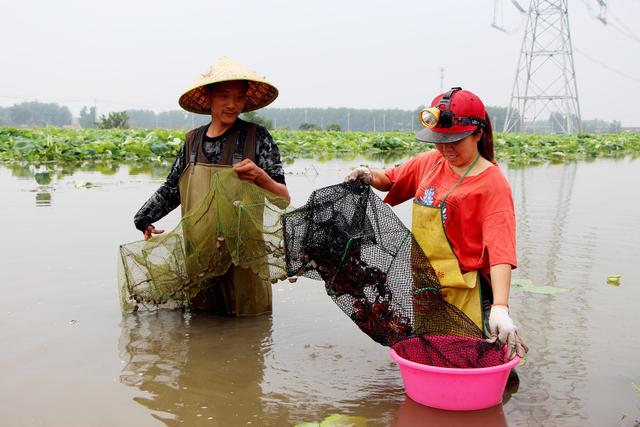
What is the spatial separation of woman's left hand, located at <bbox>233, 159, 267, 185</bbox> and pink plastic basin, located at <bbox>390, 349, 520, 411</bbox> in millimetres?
1280

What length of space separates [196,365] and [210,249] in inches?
27.3

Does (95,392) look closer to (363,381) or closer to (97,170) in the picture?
(363,381)

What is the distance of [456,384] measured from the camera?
279 cm

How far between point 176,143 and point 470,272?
13475mm

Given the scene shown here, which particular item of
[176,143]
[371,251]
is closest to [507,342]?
[371,251]

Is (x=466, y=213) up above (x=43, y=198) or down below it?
above

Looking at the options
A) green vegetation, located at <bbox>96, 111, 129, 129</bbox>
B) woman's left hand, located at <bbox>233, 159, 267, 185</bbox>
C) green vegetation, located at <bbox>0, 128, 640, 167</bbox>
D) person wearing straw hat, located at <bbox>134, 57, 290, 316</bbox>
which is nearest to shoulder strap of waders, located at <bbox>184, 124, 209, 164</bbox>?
person wearing straw hat, located at <bbox>134, 57, 290, 316</bbox>

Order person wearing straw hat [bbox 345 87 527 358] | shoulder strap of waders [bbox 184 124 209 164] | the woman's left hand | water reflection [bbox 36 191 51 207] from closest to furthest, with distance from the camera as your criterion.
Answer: person wearing straw hat [bbox 345 87 527 358], the woman's left hand, shoulder strap of waders [bbox 184 124 209 164], water reflection [bbox 36 191 51 207]

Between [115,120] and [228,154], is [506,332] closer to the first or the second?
[228,154]

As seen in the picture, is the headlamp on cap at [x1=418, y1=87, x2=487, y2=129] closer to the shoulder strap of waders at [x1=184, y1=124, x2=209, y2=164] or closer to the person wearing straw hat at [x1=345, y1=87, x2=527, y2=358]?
the person wearing straw hat at [x1=345, y1=87, x2=527, y2=358]

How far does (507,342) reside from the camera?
2.59 m

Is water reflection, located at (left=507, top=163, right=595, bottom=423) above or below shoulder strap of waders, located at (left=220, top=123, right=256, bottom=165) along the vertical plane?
below

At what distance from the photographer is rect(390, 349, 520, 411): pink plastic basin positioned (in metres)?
2.73

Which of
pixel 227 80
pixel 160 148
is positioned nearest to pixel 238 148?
pixel 227 80
